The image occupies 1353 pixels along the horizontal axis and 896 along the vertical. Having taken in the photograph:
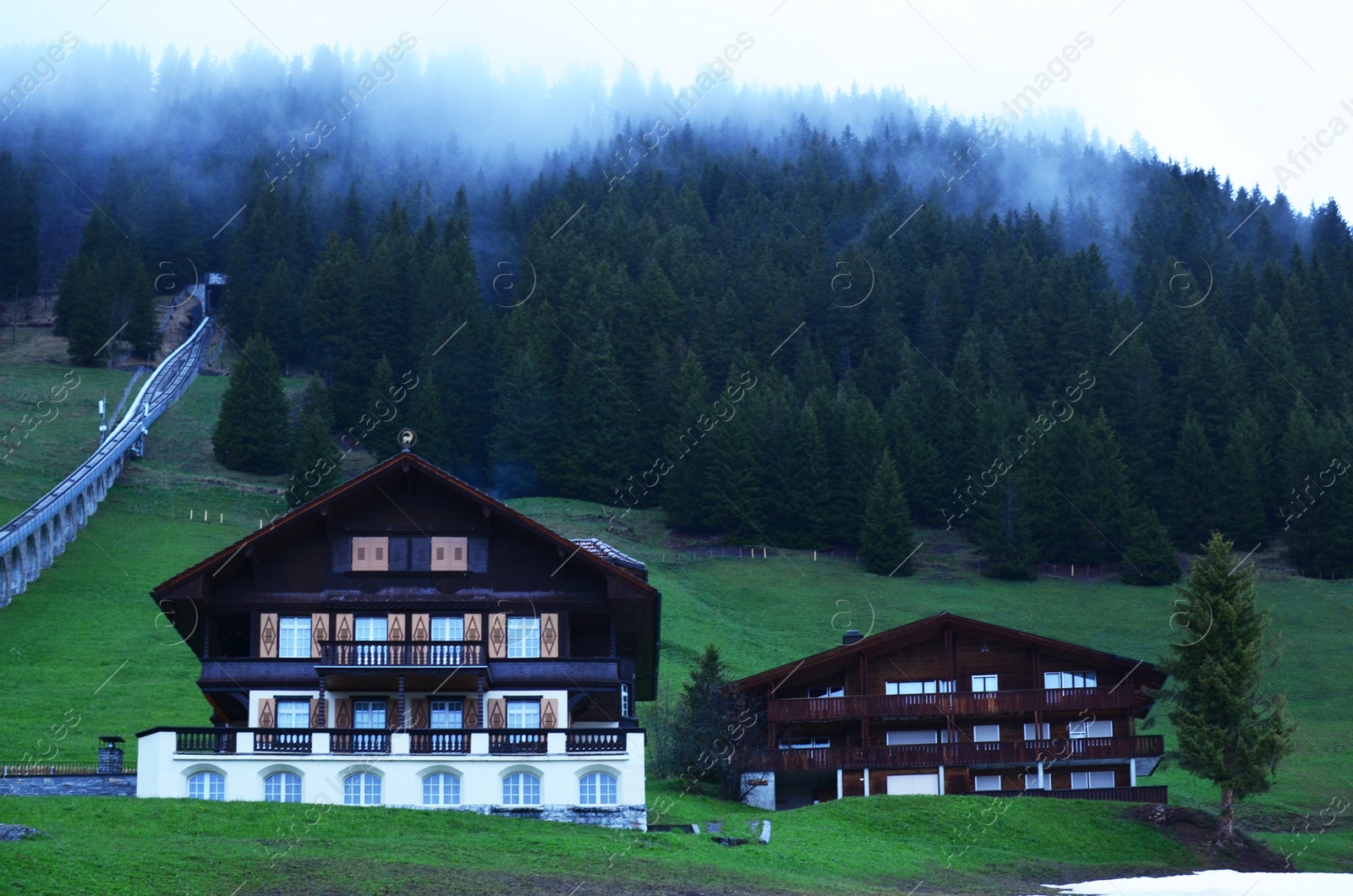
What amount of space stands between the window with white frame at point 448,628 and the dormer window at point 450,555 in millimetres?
1415

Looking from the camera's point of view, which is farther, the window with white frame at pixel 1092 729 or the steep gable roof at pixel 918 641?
the window with white frame at pixel 1092 729

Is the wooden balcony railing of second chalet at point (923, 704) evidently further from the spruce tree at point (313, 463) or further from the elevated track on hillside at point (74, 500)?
the spruce tree at point (313, 463)

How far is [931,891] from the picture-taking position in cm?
3559

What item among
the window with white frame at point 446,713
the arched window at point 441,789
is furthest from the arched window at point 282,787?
the window with white frame at point 446,713

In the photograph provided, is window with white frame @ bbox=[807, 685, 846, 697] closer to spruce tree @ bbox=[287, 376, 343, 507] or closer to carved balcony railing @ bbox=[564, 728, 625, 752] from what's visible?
carved balcony railing @ bbox=[564, 728, 625, 752]

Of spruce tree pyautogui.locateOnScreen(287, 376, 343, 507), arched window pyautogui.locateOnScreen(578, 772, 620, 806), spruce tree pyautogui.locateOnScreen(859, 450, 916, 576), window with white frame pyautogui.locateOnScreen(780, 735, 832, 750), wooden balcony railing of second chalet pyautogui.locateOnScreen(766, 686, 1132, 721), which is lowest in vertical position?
arched window pyautogui.locateOnScreen(578, 772, 620, 806)

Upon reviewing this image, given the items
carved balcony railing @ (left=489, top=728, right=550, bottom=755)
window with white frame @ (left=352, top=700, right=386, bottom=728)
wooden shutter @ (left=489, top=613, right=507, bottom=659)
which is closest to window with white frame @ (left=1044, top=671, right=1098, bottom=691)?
wooden shutter @ (left=489, top=613, right=507, bottom=659)

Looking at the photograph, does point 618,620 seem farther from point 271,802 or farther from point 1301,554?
point 1301,554

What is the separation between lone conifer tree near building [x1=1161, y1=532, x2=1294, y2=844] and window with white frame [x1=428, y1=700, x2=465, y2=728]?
21406mm

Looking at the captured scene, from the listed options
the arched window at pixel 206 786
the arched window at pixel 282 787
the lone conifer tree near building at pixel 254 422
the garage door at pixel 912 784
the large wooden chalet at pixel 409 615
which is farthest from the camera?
the lone conifer tree near building at pixel 254 422

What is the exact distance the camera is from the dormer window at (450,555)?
46.8 metres

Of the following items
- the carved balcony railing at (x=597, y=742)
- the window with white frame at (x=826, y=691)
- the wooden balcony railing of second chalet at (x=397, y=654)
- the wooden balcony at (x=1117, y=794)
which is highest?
the wooden balcony railing of second chalet at (x=397, y=654)

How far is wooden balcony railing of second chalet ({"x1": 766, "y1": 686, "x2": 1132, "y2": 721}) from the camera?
58.3 meters

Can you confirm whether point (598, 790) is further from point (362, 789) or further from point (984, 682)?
point (984, 682)
